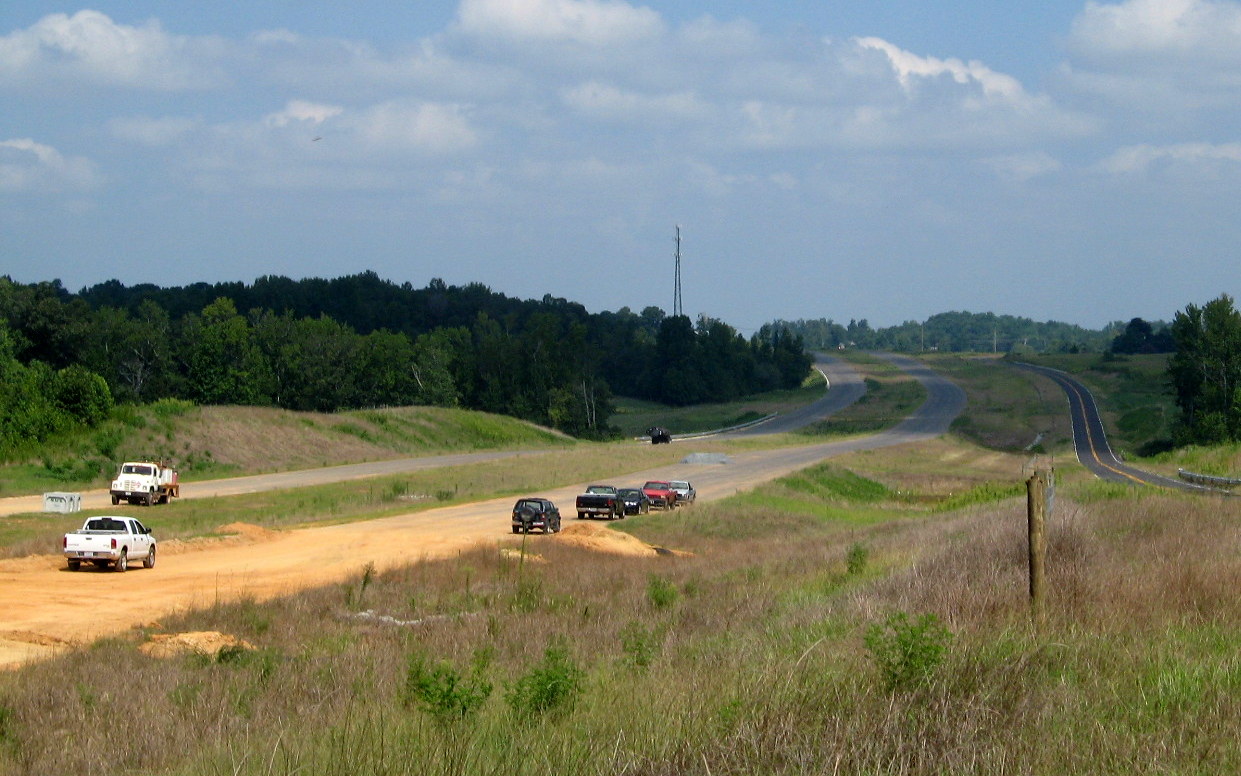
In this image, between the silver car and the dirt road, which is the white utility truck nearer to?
the dirt road

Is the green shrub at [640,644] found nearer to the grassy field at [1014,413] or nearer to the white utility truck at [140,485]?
the white utility truck at [140,485]

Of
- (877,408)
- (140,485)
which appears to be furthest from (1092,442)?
(140,485)

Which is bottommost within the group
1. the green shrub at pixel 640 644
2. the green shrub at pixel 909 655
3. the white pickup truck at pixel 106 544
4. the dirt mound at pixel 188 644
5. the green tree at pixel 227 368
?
the white pickup truck at pixel 106 544

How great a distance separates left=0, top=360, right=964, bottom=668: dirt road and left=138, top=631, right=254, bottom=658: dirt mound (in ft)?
4.81

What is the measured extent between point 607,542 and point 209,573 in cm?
1276

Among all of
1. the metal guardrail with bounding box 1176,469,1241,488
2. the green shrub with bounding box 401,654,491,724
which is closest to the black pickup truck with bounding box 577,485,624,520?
the metal guardrail with bounding box 1176,469,1241,488

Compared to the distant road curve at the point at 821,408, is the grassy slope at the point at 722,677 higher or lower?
higher

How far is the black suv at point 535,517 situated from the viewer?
4222 centimetres

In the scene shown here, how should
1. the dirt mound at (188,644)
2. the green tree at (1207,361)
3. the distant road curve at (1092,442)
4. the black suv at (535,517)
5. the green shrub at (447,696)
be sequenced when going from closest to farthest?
the green shrub at (447,696), the dirt mound at (188,644), the black suv at (535,517), the distant road curve at (1092,442), the green tree at (1207,361)

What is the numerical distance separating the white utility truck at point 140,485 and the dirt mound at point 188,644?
35.0 m

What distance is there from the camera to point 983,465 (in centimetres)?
9344

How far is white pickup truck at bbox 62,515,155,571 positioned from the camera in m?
30.5

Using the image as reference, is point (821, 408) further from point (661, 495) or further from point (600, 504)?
point (600, 504)

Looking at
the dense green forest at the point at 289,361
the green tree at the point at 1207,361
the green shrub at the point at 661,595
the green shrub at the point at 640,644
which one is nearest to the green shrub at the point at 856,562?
the green shrub at the point at 661,595
